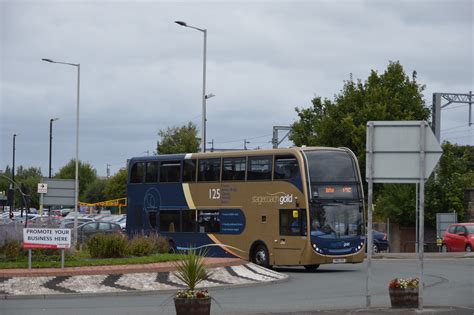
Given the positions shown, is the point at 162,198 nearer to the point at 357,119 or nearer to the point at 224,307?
the point at 224,307

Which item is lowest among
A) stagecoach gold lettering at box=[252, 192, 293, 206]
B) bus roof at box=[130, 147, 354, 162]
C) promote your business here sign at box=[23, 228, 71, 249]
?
promote your business here sign at box=[23, 228, 71, 249]

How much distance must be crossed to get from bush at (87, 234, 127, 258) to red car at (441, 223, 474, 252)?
21324 mm

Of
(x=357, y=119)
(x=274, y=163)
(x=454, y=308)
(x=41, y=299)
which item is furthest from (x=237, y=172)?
(x=357, y=119)

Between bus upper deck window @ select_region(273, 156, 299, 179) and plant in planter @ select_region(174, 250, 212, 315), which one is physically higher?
bus upper deck window @ select_region(273, 156, 299, 179)

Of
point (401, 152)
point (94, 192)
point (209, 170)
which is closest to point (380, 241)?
point (209, 170)

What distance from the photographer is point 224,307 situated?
1819 cm

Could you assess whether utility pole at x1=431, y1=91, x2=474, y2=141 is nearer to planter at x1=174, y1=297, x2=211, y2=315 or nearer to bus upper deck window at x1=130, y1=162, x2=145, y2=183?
bus upper deck window at x1=130, y1=162, x2=145, y2=183

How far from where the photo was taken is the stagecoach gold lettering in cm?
2982

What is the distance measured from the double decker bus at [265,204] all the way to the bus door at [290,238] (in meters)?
0.03

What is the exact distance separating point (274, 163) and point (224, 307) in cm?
1264

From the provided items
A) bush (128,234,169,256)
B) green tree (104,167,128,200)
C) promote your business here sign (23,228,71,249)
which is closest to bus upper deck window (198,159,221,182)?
bush (128,234,169,256)

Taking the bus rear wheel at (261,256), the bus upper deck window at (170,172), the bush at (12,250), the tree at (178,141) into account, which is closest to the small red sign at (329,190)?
the bus rear wheel at (261,256)

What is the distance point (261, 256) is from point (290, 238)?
1.74 meters

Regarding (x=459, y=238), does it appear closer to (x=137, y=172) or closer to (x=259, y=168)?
(x=259, y=168)
